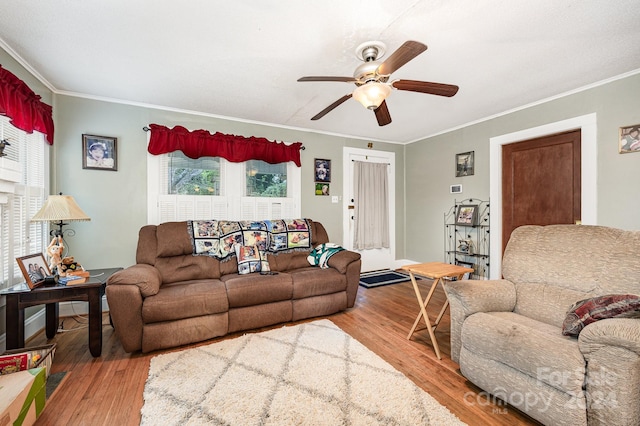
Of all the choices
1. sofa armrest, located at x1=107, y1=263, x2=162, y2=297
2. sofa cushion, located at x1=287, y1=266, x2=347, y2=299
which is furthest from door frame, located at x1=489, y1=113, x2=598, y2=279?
sofa armrest, located at x1=107, y1=263, x2=162, y2=297

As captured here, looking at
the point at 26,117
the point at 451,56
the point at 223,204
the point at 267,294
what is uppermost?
the point at 451,56

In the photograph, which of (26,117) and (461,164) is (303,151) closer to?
(461,164)

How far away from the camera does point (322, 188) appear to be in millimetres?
4539

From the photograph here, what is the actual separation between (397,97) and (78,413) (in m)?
3.73

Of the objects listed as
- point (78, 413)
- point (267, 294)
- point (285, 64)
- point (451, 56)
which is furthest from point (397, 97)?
point (78, 413)

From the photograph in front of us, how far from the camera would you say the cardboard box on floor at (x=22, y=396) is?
1.29 meters

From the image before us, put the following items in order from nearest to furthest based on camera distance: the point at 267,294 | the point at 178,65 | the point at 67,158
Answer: the point at 178,65 → the point at 267,294 → the point at 67,158

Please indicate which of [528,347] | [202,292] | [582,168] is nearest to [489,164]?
[582,168]

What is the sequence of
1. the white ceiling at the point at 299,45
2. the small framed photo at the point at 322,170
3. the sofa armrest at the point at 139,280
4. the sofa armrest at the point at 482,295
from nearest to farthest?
the white ceiling at the point at 299,45, the sofa armrest at the point at 482,295, the sofa armrest at the point at 139,280, the small framed photo at the point at 322,170

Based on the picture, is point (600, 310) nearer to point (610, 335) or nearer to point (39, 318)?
point (610, 335)

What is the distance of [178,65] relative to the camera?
8.10 feet

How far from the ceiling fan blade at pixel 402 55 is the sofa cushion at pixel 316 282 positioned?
2016mm

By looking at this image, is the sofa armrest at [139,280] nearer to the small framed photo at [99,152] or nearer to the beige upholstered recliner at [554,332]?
the small framed photo at [99,152]

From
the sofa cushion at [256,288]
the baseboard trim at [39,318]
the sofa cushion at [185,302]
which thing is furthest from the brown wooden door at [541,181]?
the baseboard trim at [39,318]
